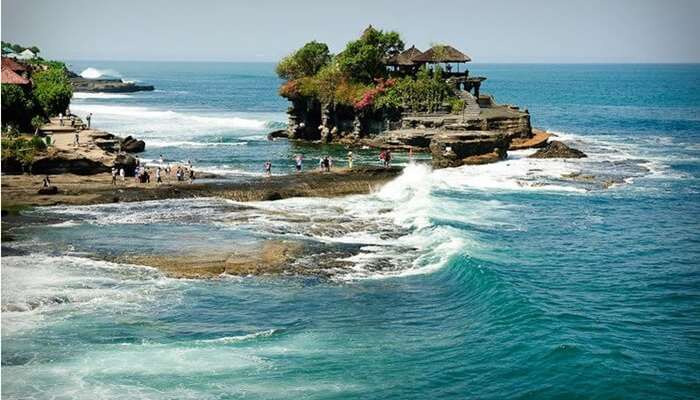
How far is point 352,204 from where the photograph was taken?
5006cm

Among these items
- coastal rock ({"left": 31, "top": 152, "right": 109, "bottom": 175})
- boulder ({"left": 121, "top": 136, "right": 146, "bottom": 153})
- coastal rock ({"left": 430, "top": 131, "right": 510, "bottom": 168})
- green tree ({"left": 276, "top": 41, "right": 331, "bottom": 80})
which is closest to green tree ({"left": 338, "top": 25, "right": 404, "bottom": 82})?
green tree ({"left": 276, "top": 41, "right": 331, "bottom": 80})

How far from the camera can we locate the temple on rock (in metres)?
77.2

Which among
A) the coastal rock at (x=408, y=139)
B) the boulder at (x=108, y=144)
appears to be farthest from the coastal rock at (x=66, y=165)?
the coastal rock at (x=408, y=139)

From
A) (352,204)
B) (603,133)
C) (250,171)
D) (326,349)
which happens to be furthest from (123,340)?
(603,133)

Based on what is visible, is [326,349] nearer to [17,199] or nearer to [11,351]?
[11,351]

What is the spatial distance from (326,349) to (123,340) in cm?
656

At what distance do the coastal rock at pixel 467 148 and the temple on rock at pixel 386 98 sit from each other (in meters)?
1.68

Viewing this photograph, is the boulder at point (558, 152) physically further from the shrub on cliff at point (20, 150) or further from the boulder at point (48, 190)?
the boulder at point (48, 190)

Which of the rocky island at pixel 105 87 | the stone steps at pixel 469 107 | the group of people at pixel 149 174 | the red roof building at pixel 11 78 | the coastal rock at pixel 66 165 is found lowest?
the group of people at pixel 149 174

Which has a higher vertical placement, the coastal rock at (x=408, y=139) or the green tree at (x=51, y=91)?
the green tree at (x=51, y=91)

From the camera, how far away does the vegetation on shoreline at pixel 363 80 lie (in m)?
80.2

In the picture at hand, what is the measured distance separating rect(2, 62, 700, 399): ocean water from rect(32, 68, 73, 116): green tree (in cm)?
2824

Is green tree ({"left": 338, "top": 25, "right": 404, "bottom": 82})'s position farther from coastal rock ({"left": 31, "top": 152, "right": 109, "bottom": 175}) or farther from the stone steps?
coastal rock ({"left": 31, "top": 152, "right": 109, "bottom": 175})

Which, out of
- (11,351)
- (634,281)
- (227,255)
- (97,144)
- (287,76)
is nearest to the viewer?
(11,351)
